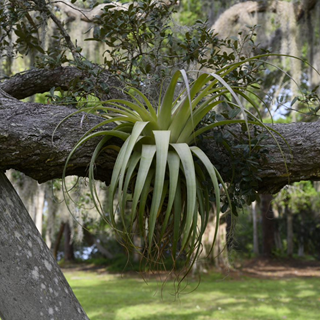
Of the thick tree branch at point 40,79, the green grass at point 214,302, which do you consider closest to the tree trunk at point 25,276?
the thick tree branch at point 40,79

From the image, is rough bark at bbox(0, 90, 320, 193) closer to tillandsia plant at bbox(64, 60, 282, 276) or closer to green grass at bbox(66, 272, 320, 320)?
tillandsia plant at bbox(64, 60, 282, 276)

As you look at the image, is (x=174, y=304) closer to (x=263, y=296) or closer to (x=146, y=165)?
(x=263, y=296)

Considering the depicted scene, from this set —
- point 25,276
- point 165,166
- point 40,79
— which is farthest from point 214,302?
point 165,166

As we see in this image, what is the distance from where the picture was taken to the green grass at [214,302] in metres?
5.50

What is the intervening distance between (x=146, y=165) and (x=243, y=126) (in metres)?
0.55

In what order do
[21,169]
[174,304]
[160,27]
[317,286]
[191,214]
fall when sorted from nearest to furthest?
[191,214]
[21,169]
[160,27]
[174,304]
[317,286]

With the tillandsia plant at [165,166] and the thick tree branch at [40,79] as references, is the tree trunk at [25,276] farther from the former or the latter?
the thick tree branch at [40,79]

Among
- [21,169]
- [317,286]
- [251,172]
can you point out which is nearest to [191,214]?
[251,172]

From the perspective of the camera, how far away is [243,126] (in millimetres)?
1798

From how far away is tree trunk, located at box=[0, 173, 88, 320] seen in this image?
5.04ft

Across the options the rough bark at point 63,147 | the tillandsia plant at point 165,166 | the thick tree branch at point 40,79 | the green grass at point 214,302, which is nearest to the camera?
the tillandsia plant at point 165,166

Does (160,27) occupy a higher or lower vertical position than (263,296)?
higher

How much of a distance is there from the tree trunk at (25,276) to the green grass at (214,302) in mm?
2742

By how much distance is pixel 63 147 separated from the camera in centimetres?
165
